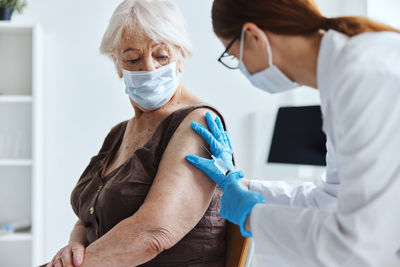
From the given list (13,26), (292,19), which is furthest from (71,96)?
(292,19)

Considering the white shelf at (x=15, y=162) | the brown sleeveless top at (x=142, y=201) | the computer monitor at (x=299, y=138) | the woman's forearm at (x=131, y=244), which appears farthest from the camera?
the white shelf at (x=15, y=162)

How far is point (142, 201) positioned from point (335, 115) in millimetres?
647

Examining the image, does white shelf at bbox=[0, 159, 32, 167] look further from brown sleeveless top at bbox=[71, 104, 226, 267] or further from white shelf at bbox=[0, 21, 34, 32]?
brown sleeveless top at bbox=[71, 104, 226, 267]

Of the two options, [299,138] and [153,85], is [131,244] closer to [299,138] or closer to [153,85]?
[153,85]

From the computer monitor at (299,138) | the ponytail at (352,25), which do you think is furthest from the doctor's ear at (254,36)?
the computer monitor at (299,138)

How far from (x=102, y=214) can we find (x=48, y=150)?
1874 mm

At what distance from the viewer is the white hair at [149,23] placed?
1408mm

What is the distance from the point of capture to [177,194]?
1.17 metres

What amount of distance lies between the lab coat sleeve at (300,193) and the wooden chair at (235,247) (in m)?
0.13

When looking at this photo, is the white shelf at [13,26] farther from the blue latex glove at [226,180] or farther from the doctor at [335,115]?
the doctor at [335,115]

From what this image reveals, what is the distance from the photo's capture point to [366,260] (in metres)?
0.75

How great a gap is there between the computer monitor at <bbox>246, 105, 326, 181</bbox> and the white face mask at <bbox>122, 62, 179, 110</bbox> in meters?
1.38

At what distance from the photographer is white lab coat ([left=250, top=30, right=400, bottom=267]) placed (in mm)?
735

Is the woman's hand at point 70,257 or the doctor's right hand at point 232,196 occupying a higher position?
the doctor's right hand at point 232,196
